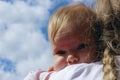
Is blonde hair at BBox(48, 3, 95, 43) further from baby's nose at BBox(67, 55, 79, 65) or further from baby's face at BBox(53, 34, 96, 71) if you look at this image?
baby's nose at BBox(67, 55, 79, 65)

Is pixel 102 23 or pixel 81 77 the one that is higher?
pixel 102 23

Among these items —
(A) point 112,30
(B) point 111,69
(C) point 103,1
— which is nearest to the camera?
(B) point 111,69

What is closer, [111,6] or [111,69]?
[111,69]

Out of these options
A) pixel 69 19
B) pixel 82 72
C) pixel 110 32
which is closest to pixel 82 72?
pixel 82 72

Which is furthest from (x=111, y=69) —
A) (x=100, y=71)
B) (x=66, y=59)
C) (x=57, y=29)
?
(x=57, y=29)

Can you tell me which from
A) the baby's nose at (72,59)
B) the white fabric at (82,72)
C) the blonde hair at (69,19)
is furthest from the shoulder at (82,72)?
the blonde hair at (69,19)

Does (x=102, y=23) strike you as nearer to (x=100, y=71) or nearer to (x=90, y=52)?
(x=90, y=52)

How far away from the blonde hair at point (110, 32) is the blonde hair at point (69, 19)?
8 centimetres

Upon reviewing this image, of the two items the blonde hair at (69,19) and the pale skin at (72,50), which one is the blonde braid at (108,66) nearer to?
the pale skin at (72,50)

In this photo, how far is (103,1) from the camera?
2023 mm

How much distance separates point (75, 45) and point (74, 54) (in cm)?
5

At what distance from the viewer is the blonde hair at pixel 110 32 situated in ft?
5.52

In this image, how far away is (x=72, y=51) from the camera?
1938 millimetres

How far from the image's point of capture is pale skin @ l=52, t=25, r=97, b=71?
1912 millimetres
